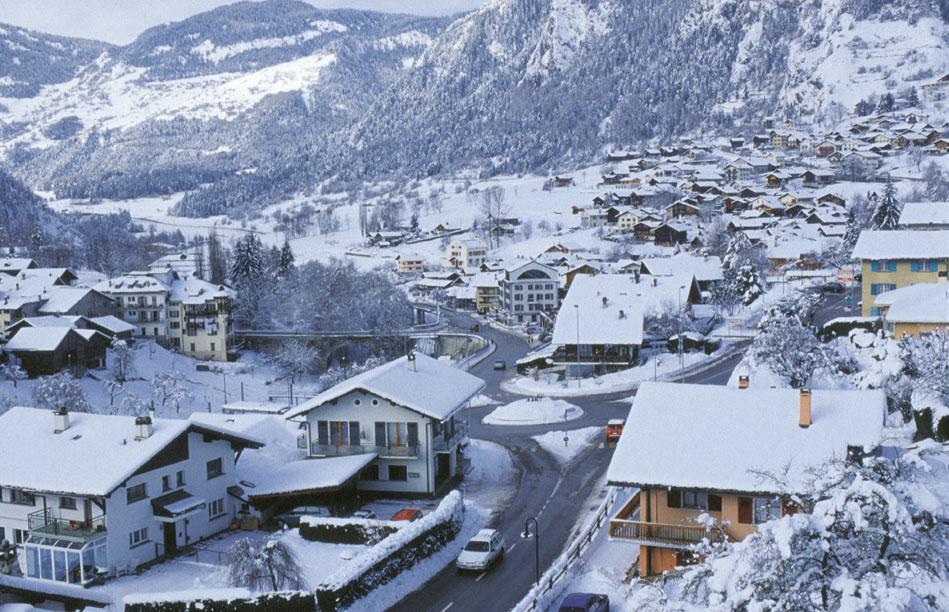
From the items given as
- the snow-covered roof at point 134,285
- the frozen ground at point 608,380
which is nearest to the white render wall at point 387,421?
the frozen ground at point 608,380

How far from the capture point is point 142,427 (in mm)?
35281

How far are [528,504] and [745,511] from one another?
1272 centimetres

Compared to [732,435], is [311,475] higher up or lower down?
lower down

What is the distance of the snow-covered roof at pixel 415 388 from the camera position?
132ft

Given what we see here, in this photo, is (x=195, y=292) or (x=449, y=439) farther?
(x=195, y=292)

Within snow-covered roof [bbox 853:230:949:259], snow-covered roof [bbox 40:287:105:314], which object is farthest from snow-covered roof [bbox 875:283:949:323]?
snow-covered roof [bbox 40:287:105:314]

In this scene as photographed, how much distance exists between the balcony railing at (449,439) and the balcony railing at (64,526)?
44.7 feet

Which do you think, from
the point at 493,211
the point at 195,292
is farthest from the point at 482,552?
the point at 493,211

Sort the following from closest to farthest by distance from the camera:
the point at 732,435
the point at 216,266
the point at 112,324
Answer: the point at 732,435 → the point at 112,324 → the point at 216,266

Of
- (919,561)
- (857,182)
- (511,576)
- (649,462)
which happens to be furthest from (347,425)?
Answer: (857,182)

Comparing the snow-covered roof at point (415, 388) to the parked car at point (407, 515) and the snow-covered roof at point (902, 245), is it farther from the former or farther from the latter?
the snow-covered roof at point (902, 245)

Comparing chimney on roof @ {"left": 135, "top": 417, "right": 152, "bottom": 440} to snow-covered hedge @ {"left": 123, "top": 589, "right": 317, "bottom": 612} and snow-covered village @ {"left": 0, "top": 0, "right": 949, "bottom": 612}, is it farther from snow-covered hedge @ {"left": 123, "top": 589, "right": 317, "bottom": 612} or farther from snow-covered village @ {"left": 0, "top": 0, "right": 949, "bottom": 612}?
snow-covered hedge @ {"left": 123, "top": 589, "right": 317, "bottom": 612}

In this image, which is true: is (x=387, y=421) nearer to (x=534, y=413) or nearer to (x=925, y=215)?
(x=534, y=413)

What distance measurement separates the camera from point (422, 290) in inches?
5276
